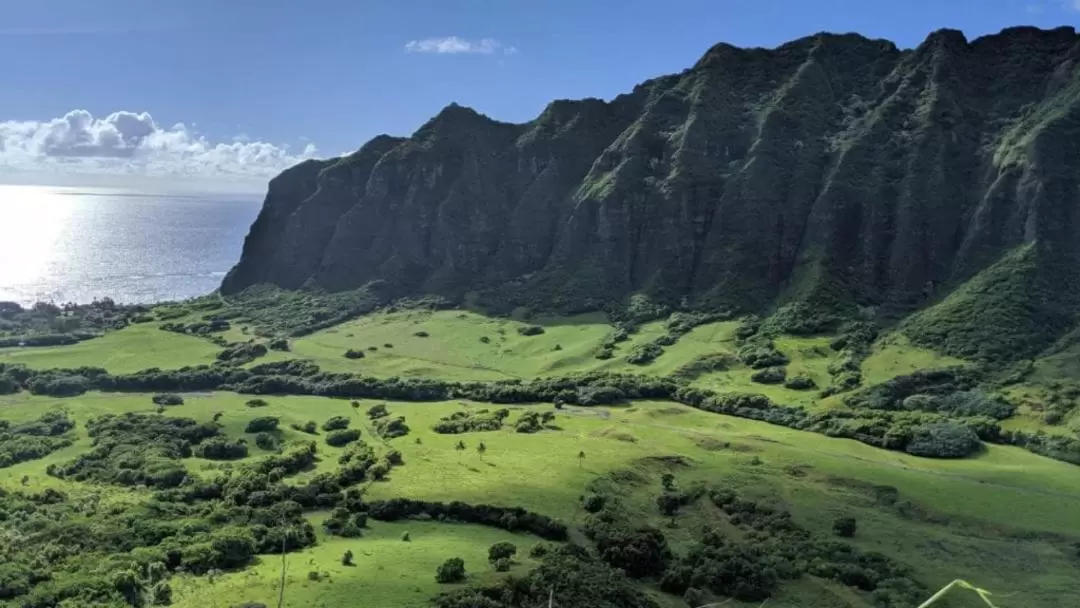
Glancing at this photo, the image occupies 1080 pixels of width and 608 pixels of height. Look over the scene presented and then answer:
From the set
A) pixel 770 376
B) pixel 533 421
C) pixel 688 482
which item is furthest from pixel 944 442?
pixel 533 421

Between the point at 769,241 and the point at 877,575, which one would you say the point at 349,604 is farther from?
the point at 769,241

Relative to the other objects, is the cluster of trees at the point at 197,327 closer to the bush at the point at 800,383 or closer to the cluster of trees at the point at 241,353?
the cluster of trees at the point at 241,353

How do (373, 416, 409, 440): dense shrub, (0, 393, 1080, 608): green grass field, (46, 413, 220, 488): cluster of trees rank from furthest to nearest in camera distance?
(373, 416, 409, 440): dense shrub → (46, 413, 220, 488): cluster of trees → (0, 393, 1080, 608): green grass field

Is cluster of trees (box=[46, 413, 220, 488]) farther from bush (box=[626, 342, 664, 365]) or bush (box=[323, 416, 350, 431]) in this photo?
bush (box=[626, 342, 664, 365])

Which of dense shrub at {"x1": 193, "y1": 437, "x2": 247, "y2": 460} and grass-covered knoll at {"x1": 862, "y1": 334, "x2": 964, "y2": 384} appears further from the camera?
grass-covered knoll at {"x1": 862, "y1": 334, "x2": 964, "y2": 384}

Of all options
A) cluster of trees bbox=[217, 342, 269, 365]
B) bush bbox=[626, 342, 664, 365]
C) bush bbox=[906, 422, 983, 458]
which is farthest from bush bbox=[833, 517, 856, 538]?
cluster of trees bbox=[217, 342, 269, 365]

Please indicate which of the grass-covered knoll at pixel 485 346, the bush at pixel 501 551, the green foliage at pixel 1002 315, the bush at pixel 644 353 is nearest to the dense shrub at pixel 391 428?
the grass-covered knoll at pixel 485 346
